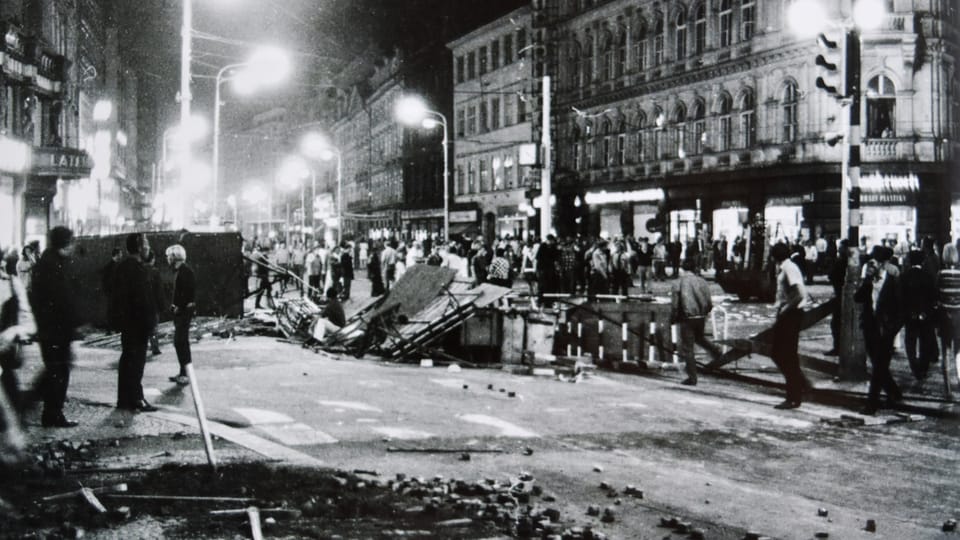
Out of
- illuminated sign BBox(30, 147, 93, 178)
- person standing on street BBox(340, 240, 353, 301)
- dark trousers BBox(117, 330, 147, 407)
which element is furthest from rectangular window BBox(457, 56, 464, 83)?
dark trousers BBox(117, 330, 147, 407)

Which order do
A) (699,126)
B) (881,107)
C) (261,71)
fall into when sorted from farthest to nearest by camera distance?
(699,126)
(881,107)
(261,71)

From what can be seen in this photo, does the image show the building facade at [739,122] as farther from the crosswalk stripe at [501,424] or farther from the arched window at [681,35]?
the crosswalk stripe at [501,424]

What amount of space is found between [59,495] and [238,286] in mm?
18314

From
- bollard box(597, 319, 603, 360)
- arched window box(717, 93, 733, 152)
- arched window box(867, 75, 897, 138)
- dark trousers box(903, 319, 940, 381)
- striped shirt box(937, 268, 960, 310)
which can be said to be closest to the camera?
dark trousers box(903, 319, 940, 381)

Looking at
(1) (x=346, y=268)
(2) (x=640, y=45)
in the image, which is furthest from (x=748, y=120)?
(1) (x=346, y=268)

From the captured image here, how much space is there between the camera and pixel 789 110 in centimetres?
4262

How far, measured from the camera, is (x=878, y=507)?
804 centimetres

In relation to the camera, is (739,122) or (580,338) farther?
(739,122)

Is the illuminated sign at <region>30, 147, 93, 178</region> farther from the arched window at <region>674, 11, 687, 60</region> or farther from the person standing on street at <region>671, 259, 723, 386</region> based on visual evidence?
the person standing on street at <region>671, 259, 723, 386</region>

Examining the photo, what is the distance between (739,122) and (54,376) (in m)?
38.6

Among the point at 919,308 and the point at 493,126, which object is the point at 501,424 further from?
the point at 493,126

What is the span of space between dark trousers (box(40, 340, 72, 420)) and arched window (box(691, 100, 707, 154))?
131 ft

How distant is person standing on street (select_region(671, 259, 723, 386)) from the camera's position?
50.5 feet

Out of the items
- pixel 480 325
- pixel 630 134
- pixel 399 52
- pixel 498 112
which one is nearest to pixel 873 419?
pixel 480 325
